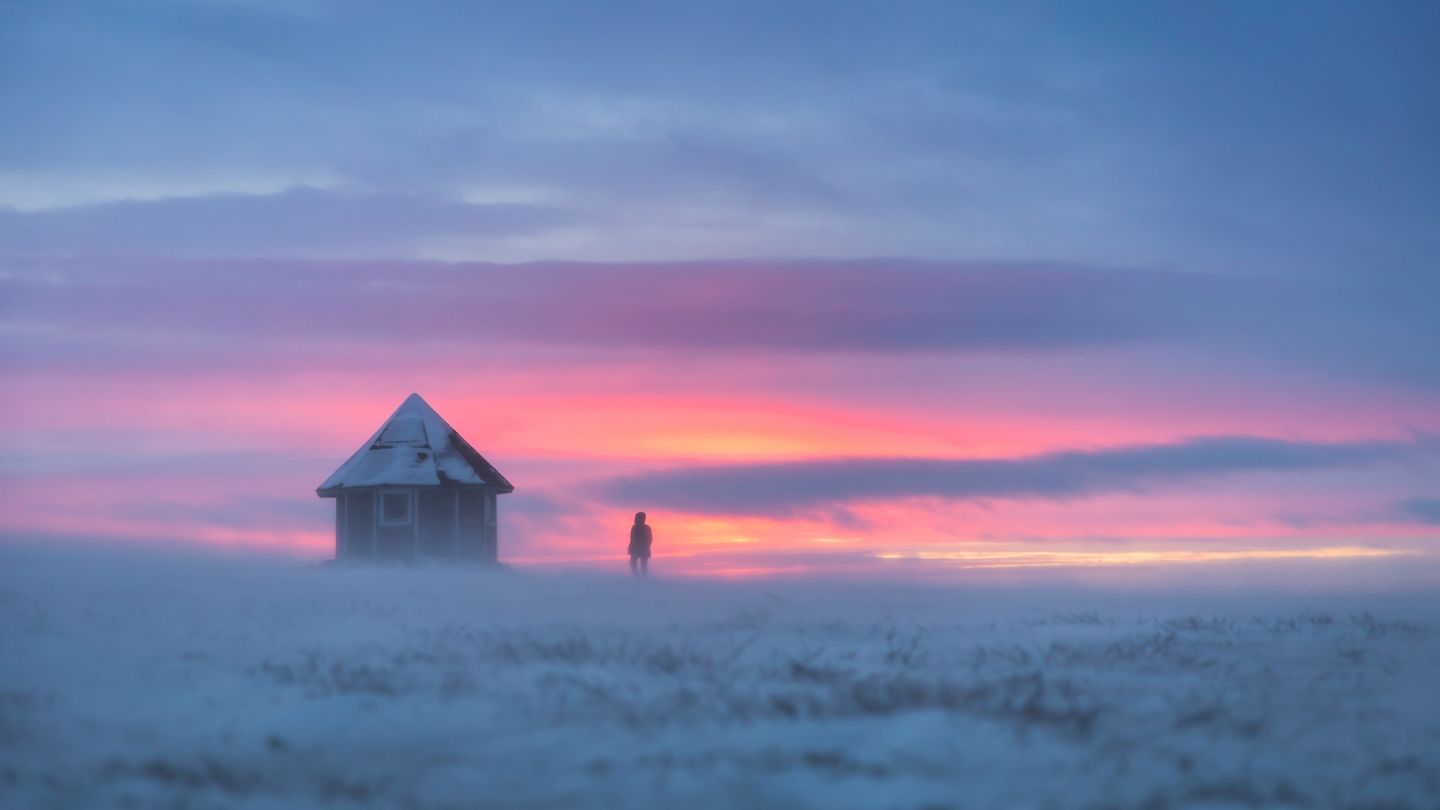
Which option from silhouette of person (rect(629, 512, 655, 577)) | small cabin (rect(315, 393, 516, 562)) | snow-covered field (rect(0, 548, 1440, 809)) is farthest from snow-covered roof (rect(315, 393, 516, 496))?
snow-covered field (rect(0, 548, 1440, 809))

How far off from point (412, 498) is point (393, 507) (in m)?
0.55

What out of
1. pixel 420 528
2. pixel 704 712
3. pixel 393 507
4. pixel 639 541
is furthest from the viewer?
pixel 393 507

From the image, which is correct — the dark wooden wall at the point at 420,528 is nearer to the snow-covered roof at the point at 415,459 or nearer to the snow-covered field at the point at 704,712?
the snow-covered roof at the point at 415,459

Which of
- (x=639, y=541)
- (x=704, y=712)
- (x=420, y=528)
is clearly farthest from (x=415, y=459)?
(x=704, y=712)

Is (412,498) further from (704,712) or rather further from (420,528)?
(704,712)

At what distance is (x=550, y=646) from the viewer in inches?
532

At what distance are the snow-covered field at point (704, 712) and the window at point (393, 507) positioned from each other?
783 inches

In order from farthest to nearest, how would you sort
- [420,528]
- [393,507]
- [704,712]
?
[393,507], [420,528], [704,712]

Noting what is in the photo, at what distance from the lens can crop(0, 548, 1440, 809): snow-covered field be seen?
29.7 ft

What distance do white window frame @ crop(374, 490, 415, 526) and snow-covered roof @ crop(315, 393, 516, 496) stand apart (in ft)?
0.81

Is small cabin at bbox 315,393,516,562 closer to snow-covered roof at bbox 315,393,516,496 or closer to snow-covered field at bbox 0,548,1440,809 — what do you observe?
snow-covered roof at bbox 315,393,516,496

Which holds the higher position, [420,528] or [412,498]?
[412,498]

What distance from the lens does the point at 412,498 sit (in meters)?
36.7

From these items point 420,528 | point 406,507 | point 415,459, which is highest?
point 415,459
